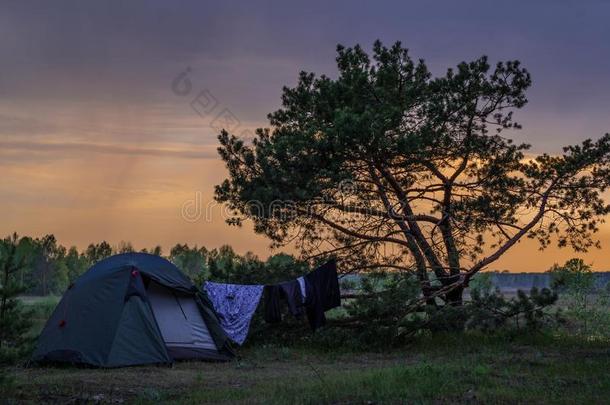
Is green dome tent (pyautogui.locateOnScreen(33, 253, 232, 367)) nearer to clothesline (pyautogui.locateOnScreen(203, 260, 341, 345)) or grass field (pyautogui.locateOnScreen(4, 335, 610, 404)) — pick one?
grass field (pyautogui.locateOnScreen(4, 335, 610, 404))

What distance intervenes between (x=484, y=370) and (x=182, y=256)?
424 ft

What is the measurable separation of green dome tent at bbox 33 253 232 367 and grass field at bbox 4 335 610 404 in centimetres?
55

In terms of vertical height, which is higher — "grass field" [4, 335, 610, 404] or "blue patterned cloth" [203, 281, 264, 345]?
"blue patterned cloth" [203, 281, 264, 345]

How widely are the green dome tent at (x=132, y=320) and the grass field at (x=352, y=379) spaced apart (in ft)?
1.81

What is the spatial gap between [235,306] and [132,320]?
383cm

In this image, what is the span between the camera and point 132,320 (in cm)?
1565


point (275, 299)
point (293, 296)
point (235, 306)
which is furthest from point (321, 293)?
point (235, 306)

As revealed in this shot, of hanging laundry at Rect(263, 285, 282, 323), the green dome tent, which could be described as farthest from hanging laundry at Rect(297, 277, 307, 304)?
the green dome tent

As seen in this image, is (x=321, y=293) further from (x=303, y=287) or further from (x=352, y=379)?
(x=352, y=379)

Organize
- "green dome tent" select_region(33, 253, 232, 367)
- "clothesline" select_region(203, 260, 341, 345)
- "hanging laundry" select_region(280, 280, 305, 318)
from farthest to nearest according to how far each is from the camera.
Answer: "clothesline" select_region(203, 260, 341, 345), "hanging laundry" select_region(280, 280, 305, 318), "green dome tent" select_region(33, 253, 232, 367)

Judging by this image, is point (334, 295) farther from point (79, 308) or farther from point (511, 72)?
point (511, 72)

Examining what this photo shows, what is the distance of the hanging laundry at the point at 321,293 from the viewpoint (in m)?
18.6

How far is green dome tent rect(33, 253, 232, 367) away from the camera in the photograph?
15352 millimetres

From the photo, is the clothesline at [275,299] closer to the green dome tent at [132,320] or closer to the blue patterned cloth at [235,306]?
the blue patterned cloth at [235,306]
